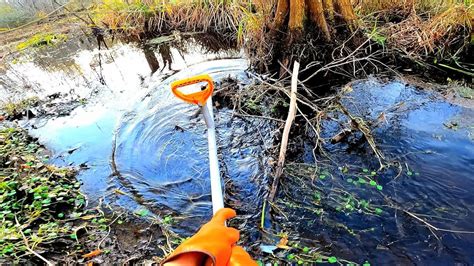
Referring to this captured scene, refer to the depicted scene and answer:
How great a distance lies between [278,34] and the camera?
4.48m

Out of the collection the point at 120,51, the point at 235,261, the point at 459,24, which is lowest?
the point at 120,51

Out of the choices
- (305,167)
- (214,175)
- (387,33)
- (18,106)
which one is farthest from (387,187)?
(18,106)

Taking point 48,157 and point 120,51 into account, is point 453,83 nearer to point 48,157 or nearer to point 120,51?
point 48,157

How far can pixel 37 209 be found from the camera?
2518 mm

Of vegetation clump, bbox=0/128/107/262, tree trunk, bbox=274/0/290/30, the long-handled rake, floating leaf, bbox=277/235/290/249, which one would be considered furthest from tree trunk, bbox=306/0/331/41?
vegetation clump, bbox=0/128/107/262

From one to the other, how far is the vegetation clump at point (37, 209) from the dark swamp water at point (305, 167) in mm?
181

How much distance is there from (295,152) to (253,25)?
2.46 metres

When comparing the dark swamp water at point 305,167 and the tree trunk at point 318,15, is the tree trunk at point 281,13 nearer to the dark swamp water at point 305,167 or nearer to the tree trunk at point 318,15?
the tree trunk at point 318,15

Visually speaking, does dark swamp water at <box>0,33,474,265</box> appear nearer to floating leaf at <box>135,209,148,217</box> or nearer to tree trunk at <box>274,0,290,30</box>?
floating leaf at <box>135,209,148,217</box>

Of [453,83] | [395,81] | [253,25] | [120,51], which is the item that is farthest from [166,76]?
[453,83]

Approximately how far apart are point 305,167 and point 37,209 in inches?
84.9

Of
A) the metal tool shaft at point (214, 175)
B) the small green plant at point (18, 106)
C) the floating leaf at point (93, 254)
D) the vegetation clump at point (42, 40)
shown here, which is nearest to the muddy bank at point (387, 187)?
the metal tool shaft at point (214, 175)

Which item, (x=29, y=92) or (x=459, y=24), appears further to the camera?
(x=29, y=92)

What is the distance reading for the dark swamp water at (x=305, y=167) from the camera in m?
2.20
